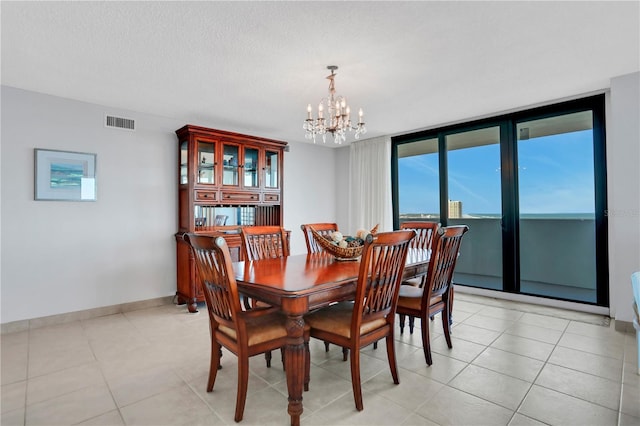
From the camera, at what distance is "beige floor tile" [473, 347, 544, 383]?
2.26 metres

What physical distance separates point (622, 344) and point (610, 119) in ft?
7.43

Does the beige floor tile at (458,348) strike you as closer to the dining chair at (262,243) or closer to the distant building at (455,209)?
the dining chair at (262,243)

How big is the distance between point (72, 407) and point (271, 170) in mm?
3438

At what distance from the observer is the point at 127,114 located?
12.6ft

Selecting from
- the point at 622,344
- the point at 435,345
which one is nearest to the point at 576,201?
the point at 622,344

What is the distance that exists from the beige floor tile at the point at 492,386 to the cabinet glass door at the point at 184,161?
11.5 ft

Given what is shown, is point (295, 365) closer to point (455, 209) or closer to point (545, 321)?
point (545, 321)

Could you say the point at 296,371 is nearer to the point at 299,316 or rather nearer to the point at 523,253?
the point at 299,316

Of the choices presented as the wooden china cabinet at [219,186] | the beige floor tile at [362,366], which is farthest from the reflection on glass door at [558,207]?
the wooden china cabinet at [219,186]

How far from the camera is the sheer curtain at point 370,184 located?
17.5 feet

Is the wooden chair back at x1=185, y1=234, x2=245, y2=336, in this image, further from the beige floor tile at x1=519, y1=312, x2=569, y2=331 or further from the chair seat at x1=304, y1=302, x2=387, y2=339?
the beige floor tile at x1=519, y1=312, x2=569, y2=331

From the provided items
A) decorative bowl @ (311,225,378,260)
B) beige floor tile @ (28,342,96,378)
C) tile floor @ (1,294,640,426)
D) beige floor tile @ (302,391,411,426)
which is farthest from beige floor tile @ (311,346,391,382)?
beige floor tile @ (28,342,96,378)

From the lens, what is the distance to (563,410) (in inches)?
72.4

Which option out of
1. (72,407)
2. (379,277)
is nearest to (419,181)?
(379,277)
